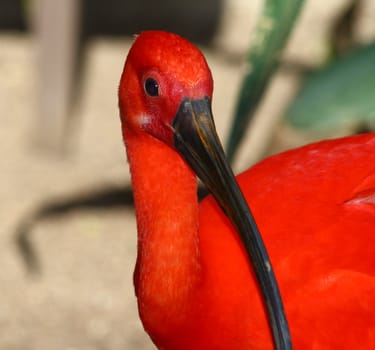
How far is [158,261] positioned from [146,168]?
0.73ft

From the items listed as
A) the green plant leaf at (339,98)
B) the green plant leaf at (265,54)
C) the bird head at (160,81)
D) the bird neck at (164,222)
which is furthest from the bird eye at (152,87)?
the green plant leaf at (339,98)

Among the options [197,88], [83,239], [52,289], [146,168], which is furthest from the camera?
[83,239]

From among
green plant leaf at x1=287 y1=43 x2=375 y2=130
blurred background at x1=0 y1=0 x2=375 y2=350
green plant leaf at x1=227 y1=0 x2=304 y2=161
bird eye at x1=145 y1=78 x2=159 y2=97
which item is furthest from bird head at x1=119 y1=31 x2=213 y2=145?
blurred background at x1=0 y1=0 x2=375 y2=350

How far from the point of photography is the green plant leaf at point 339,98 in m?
2.30

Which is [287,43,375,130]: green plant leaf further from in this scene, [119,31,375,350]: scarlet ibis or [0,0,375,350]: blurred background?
[119,31,375,350]: scarlet ibis

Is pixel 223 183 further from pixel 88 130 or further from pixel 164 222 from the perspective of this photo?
pixel 88 130

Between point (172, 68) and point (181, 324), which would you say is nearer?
point (172, 68)

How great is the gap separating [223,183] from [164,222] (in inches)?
11.2

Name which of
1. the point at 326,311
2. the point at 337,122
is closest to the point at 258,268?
the point at 326,311

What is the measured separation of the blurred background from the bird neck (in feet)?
1.28

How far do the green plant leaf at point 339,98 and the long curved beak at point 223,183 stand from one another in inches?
11.7

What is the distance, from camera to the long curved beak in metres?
2.07

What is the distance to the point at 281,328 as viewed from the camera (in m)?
2.12

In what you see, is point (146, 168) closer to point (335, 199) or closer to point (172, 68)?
point (172, 68)
